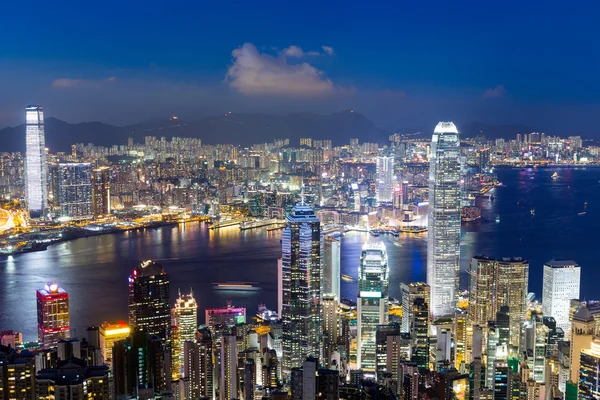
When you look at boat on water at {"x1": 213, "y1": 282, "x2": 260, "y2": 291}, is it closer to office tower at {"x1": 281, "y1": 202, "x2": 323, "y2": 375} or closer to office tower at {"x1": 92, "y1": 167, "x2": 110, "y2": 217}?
office tower at {"x1": 281, "y1": 202, "x2": 323, "y2": 375}

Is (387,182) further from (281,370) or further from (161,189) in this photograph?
(281,370)

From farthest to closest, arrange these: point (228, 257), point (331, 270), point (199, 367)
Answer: point (228, 257)
point (331, 270)
point (199, 367)

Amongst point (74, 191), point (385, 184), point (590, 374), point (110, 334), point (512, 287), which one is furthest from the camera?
point (74, 191)

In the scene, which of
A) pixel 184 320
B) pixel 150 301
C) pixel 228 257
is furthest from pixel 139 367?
pixel 228 257

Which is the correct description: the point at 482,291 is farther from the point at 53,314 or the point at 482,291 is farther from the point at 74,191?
the point at 74,191

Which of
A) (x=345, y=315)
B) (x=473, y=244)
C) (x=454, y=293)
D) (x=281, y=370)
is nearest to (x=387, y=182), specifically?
(x=473, y=244)

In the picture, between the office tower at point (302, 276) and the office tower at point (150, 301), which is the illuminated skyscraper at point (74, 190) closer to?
the office tower at point (150, 301)
